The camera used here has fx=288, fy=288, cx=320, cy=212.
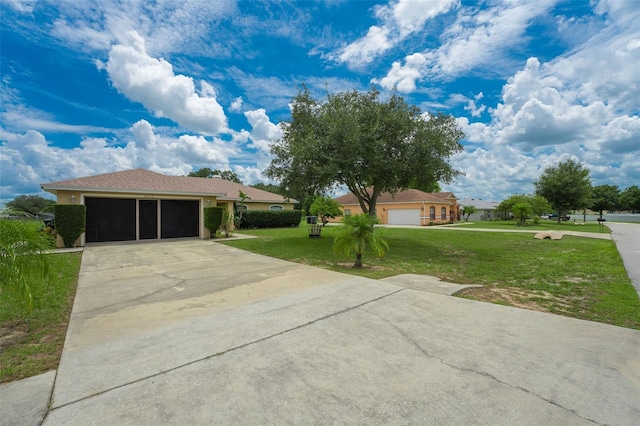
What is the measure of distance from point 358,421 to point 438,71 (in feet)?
Result: 50.4

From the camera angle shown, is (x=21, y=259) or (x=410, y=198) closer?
(x=21, y=259)

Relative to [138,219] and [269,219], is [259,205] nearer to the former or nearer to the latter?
[269,219]

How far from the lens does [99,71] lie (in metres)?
12.4

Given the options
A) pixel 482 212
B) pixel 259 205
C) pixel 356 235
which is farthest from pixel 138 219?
pixel 482 212

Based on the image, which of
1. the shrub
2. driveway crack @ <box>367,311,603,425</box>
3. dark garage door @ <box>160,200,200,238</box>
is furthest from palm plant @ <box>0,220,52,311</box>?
dark garage door @ <box>160,200,200,238</box>

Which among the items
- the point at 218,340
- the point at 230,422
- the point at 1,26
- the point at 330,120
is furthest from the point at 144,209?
the point at 230,422

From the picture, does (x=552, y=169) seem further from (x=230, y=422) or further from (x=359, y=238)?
(x=230, y=422)

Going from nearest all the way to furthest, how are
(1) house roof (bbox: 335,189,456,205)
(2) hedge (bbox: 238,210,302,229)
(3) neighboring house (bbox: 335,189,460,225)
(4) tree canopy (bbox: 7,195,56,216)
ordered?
(4) tree canopy (bbox: 7,195,56,216) < (2) hedge (bbox: 238,210,302,229) < (3) neighboring house (bbox: 335,189,460,225) < (1) house roof (bbox: 335,189,456,205)

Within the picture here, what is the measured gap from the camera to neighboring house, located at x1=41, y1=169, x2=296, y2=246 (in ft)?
43.8

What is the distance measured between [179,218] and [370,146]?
1138cm

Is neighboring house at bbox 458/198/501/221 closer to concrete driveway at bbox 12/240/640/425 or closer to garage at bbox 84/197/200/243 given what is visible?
garage at bbox 84/197/200/243

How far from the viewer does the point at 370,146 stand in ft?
37.7

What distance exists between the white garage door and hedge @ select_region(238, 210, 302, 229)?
45.4 feet

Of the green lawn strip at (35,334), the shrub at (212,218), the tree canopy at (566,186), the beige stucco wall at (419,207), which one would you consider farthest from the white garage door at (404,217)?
the green lawn strip at (35,334)
